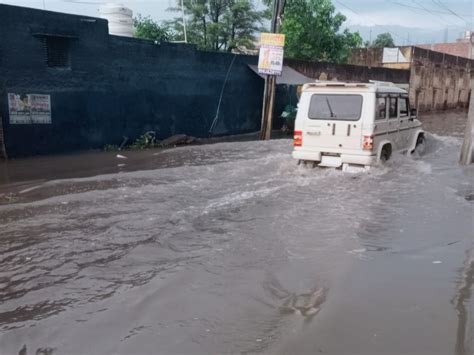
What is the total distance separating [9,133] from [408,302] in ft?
33.4

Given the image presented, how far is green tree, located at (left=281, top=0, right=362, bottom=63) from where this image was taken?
79.5 ft

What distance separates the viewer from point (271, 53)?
1526 cm

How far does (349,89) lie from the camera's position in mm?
9984

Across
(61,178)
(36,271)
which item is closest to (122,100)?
(61,178)

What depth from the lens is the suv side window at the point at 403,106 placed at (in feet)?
36.7

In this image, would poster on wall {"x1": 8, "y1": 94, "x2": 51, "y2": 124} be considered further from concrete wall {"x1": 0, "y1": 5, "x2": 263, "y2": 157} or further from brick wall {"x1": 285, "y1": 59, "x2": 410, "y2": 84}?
brick wall {"x1": 285, "y1": 59, "x2": 410, "y2": 84}

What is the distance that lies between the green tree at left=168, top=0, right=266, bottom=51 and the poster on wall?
54.0 feet

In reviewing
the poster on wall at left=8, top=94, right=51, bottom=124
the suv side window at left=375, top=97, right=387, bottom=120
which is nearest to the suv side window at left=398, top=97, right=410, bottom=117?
the suv side window at left=375, top=97, right=387, bottom=120

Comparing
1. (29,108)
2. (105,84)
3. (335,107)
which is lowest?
(29,108)

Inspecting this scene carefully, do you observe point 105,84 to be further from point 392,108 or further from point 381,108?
point 392,108

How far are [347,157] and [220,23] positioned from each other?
65.5ft

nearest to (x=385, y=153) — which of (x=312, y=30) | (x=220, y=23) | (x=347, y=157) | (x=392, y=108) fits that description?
(x=392, y=108)

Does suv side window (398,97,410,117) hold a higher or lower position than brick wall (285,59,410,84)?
lower

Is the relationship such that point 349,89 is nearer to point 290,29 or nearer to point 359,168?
point 359,168
